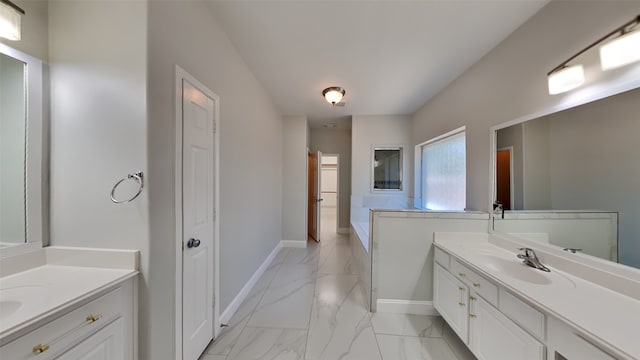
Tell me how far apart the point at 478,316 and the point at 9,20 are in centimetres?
305

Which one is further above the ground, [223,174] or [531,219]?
[223,174]

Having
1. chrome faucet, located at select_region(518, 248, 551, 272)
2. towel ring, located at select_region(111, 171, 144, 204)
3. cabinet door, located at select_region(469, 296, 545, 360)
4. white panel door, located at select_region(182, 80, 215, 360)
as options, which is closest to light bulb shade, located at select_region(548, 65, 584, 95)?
chrome faucet, located at select_region(518, 248, 551, 272)

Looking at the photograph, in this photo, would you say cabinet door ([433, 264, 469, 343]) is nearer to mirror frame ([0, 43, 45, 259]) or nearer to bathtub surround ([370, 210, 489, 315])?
bathtub surround ([370, 210, 489, 315])

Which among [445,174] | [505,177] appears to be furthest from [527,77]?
[445,174]

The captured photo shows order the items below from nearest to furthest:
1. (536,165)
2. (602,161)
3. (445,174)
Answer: (602,161)
(536,165)
(445,174)

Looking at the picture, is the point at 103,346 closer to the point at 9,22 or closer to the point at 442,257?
the point at 9,22

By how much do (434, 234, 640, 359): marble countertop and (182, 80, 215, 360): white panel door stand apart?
2027 millimetres

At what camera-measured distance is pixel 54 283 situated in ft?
3.27

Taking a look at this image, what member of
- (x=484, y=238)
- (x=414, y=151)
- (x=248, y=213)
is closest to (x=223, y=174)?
(x=248, y=213)

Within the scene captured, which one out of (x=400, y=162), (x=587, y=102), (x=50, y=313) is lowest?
(x=50, y=313)

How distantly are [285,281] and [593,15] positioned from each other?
3592 millimetres

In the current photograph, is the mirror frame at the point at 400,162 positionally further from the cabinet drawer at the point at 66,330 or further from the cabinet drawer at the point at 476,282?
the cabinet drawer at the point at 66,330

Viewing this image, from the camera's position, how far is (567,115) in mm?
1450

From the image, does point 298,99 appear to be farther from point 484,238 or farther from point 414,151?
point 484,238
